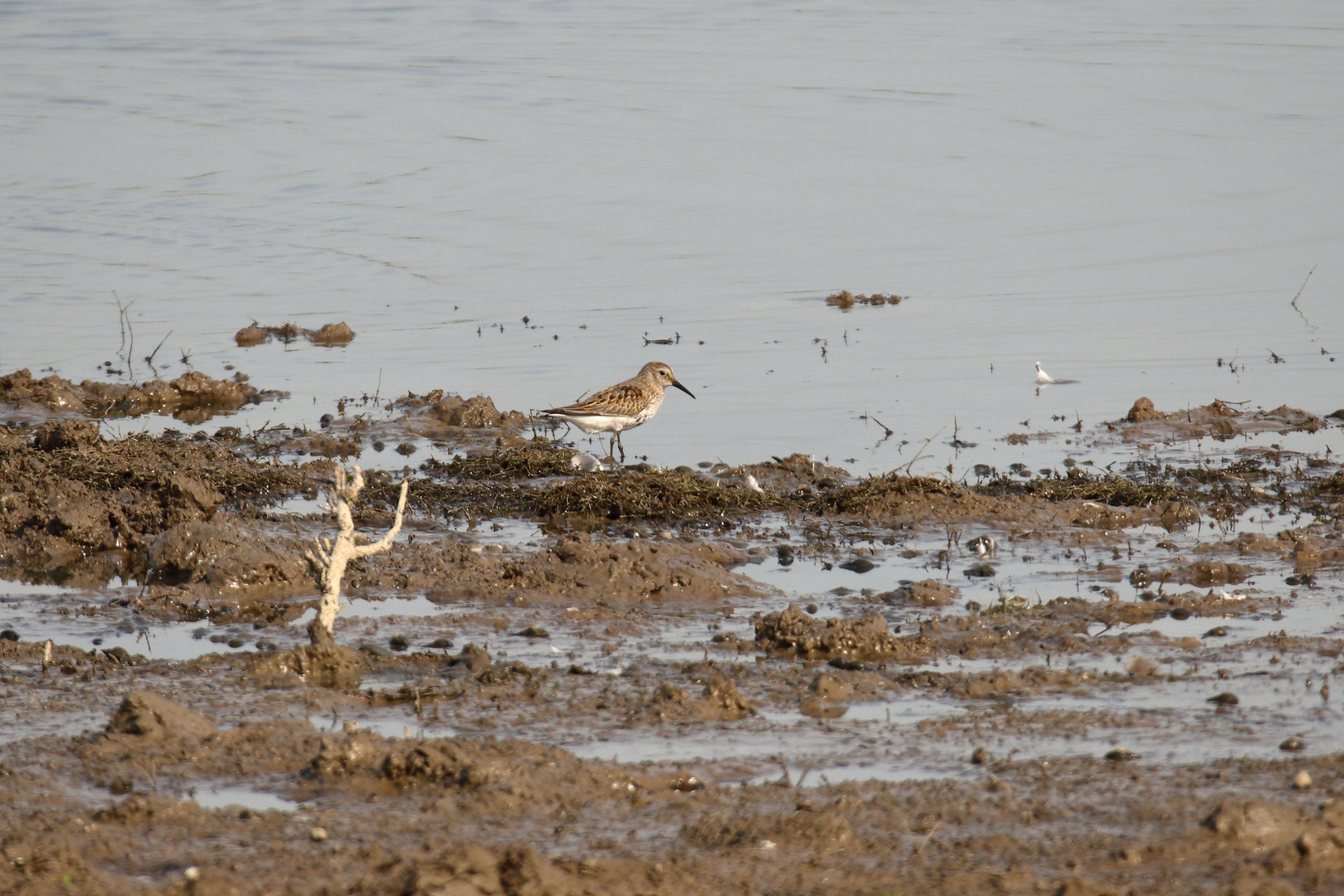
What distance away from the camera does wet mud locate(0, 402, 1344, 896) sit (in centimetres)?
463

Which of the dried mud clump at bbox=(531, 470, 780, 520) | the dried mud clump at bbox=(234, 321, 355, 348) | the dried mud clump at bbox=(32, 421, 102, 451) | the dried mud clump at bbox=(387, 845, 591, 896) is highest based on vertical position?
the dried mud clump at bbox=(234, 321, 355, 348)

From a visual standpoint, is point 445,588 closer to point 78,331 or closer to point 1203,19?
point 78,331

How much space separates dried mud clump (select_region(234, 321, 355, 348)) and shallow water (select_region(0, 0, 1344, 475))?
44 cm

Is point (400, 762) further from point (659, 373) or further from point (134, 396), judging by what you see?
point (134, 396)

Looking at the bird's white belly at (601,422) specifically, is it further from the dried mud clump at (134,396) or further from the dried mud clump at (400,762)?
the dried mud clump at (400,762)

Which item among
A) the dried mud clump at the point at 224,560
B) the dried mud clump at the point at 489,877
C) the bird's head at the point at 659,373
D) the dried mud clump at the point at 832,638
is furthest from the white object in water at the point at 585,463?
the dried mud clump at the point at 489,877

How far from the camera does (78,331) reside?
1573 cm

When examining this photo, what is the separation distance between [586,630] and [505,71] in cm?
2735

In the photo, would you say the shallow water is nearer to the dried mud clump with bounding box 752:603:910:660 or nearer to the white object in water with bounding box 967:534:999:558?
the white object in water with bounding box 967:534:999:558

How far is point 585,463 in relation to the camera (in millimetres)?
10703

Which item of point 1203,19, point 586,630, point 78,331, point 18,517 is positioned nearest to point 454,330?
point 78,331

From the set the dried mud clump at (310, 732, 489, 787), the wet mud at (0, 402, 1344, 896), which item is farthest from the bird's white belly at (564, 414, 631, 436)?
the dried mud clump at (310, 732, 489, 787)

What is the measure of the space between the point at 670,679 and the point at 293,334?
999 centimetres

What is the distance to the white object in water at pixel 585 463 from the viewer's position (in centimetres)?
1057
